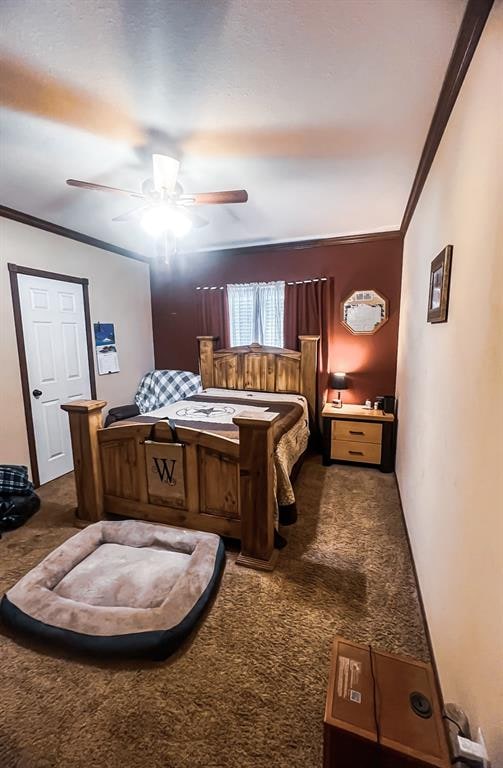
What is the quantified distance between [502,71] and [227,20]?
95 centimetres

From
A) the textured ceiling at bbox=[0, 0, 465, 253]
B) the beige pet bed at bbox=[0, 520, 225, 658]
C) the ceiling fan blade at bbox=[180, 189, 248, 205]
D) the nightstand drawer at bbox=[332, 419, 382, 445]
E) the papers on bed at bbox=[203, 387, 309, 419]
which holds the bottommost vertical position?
the beige pet bed at bbox=[0, 520, 225, 658]

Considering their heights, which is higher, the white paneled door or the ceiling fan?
the ceiling fan

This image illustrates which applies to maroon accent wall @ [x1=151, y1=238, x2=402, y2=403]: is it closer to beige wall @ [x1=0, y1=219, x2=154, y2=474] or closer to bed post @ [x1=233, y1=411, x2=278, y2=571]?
beige wall @ [x1=0, y1=219, x2=154, y2=474]

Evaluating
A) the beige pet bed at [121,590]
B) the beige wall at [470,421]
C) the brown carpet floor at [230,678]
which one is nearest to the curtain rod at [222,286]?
the beige wall at [470,421]

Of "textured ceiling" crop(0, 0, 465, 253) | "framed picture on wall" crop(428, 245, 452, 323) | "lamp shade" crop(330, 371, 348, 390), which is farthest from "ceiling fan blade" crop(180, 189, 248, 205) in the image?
"lamp shade" crop(330, 371, 348, 390)

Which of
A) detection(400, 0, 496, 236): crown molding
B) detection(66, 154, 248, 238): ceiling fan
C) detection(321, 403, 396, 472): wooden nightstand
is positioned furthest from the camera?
detection(321, 403, 396, 472): wooden nightstand

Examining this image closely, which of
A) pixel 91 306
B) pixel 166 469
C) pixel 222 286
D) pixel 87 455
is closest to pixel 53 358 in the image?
pixel 91 306

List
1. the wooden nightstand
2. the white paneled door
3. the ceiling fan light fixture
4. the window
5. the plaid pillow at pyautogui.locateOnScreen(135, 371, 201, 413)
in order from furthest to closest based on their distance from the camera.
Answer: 1. the plaid pillow at pyautogui.locateOnScreen(135, 371, 201, 413)
2. the window
3. the wooden nightstand
4. the white paneled door
5. the ceiling fan light fixture

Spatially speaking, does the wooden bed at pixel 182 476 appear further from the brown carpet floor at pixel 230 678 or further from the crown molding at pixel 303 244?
the crown molding at pixel 303 244

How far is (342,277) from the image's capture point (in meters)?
3.96

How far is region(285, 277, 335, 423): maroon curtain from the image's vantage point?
4.02 meters

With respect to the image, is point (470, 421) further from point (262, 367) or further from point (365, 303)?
point (262, 367)

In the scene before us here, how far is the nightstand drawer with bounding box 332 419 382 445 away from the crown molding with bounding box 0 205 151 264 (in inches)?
133

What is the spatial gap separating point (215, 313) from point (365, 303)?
1.93m
